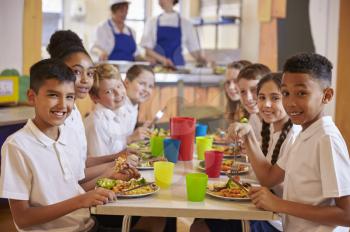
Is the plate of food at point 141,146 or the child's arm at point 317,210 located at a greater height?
the plate of food at point 141,146

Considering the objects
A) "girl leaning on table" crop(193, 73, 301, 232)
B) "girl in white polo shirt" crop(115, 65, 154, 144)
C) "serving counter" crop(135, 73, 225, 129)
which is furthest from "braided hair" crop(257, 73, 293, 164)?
"serving counter" crop(135, 73, 225, 129)

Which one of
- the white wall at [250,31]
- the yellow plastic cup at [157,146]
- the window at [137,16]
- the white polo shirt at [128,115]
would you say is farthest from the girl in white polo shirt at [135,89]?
the white wall at [250,31]

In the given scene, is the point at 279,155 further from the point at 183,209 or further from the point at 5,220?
the point at 5,220

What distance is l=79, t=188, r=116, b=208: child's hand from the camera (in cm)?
135

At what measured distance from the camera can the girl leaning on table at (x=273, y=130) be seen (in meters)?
1.86

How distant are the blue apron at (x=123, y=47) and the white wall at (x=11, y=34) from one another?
3.58 feet

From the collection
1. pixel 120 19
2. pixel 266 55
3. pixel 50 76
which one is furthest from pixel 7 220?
pixel 266 55

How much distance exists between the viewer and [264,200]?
4.48 feet

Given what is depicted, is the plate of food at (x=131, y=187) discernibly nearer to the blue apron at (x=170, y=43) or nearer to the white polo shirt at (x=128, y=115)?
the white polo shirt at (x=128, y=115)

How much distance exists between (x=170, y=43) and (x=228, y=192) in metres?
4.17

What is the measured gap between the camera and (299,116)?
1486mm

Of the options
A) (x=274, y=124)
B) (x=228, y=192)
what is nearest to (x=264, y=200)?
(x=228, y=192)

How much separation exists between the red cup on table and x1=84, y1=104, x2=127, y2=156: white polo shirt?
2.21ft

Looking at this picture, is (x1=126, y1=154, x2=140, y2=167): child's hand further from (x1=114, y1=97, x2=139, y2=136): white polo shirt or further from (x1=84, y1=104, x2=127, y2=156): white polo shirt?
(x1=114, y1=97, x2=139, y2=136): white polo shirt
